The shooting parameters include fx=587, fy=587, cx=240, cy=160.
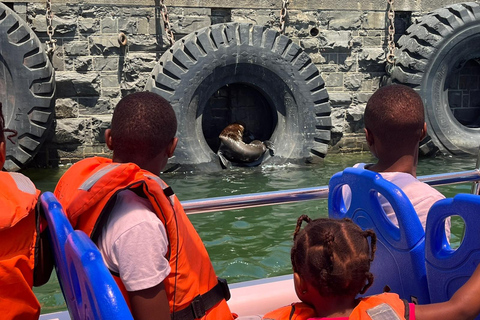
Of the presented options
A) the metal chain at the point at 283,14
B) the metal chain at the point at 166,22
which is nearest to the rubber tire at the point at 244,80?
the metal chain at the point at 166,22

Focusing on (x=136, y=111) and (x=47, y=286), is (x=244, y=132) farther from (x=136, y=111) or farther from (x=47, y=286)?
(x=136, y=111)

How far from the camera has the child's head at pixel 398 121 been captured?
208 centimetres

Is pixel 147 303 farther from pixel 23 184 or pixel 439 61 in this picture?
pixel 439 61

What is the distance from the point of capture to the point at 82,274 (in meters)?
1.20

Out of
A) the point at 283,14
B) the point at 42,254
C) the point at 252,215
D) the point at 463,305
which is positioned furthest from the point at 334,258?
the point at 283,14

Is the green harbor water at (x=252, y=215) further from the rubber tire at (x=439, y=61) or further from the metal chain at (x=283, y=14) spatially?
the metal chain at (x=283, y=14)

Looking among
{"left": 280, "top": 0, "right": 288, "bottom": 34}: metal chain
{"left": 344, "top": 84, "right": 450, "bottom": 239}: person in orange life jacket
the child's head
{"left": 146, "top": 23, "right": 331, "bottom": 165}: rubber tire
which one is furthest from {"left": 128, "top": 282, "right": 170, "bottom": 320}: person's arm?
{"left": 280, "top": 0, "right": 288, "bottom": 34}: metal chain

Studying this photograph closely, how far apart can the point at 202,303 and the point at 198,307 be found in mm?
21

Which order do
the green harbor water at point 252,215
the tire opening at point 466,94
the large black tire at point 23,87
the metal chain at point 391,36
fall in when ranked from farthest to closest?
the tire opening at point 466,94 → the metal chain at point 391,36 → the large black tire at point 23,87 → the green harbor water at point 252,215

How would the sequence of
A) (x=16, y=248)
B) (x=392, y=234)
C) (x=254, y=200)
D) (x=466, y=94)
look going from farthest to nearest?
(x=466, y=94) → (x=254, y=200) → (x=392, y=234) → (x=16, y=248)

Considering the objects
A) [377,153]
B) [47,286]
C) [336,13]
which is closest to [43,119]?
[47,286]

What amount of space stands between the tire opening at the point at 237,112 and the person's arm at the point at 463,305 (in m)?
5.97

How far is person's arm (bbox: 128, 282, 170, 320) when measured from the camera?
1430mm

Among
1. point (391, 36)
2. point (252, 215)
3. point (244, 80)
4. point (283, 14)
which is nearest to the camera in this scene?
point (252, 215)
